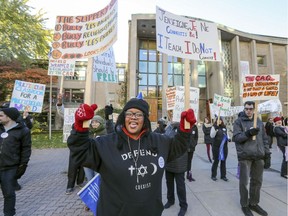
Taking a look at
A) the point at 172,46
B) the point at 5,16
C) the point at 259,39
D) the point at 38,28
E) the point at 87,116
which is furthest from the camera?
the point at 259,39

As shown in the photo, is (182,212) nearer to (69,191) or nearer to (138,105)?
(138,105)

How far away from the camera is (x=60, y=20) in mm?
3734

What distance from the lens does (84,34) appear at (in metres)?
3.59

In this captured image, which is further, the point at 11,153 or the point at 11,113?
the point at 11,113

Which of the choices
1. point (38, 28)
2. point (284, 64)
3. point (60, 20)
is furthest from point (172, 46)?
point (284, 64)

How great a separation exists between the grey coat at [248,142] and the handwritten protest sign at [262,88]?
1.71 ft

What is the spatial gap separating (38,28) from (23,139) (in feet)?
55.6

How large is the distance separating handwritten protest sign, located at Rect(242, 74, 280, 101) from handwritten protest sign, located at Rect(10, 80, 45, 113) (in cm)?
700

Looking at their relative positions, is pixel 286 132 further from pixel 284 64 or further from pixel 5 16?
pixel 284 64

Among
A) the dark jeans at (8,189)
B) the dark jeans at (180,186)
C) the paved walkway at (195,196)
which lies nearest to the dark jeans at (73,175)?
the paved walkway at (195,196)

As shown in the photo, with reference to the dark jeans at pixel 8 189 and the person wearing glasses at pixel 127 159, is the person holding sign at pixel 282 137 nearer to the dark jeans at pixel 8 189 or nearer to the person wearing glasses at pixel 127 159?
the person wearing glasses at pixel 127 159

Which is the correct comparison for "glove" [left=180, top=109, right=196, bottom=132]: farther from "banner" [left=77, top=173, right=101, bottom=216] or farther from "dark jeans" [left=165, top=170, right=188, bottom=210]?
"dark jeans" [left=165, top=170, right=188, bottom=210]

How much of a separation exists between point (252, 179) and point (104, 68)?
16.3 feet

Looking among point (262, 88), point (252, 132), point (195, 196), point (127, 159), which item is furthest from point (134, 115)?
point (195, 196)
